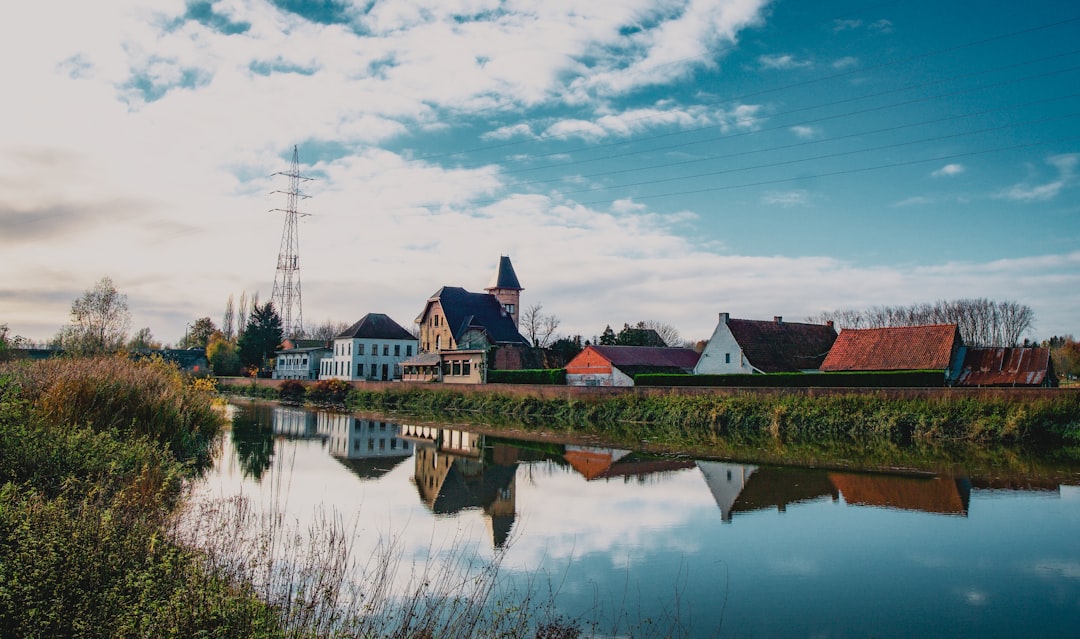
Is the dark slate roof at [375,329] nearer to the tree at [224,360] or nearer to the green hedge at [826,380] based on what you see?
the tree at [224,360]

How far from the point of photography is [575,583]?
804 cm

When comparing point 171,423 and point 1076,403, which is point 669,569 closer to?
point 171,423

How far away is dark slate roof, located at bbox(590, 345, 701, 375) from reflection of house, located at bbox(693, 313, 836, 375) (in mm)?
4023

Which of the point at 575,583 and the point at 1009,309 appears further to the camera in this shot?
the point at 1009,309

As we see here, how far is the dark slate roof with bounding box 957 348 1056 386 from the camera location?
3031cm

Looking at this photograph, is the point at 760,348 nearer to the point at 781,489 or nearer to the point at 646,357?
the point at 646,357

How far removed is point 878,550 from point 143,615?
28.7ft

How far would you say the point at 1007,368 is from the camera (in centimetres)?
3138

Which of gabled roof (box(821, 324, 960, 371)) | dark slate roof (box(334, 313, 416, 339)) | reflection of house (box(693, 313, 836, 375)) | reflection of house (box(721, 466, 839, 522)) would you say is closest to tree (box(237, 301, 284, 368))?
dark slate roof (box(334, 313, 416, 339))

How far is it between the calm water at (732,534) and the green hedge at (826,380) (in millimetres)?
13383

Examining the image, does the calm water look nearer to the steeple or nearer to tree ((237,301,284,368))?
the steeple

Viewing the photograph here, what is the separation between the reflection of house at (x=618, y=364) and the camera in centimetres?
4362

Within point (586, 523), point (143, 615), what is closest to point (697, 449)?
point (586, 523)

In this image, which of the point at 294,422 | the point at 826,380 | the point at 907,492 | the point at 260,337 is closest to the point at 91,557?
the point at 907,492
